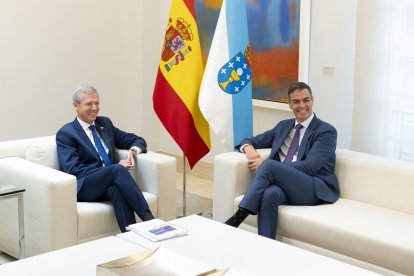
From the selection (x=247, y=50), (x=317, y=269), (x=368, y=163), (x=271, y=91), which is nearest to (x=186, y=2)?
(x=247, y=50)

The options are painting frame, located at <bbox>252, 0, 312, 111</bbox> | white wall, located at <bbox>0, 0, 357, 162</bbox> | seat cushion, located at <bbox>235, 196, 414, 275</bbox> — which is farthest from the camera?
painting frame, located at <bbox>252, 0, 312, 111</bbox>

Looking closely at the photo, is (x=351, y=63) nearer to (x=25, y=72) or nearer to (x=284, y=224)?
(x=284, y=224)

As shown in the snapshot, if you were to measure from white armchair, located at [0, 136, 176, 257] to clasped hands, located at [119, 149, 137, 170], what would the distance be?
2.1 inches

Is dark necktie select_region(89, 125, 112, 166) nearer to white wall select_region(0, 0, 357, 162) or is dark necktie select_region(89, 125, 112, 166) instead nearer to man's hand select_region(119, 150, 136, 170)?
man's hand select_region(119, 150, 136, 170)

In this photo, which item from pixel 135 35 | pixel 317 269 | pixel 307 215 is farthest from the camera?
pixel 135 35

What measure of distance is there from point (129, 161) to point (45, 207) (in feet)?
2.57

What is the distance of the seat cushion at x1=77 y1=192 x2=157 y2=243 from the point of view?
4238mm

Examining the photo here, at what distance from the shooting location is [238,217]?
4324 mm

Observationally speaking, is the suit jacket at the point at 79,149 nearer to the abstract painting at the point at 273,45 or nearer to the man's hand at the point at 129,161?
the man's hand at the point at 129,161

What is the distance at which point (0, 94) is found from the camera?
6.01 metres

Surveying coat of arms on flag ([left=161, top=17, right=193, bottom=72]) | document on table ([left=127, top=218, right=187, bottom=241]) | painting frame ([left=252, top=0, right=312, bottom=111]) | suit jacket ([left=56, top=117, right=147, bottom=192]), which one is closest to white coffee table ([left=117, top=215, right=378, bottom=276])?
document on table ([left=127, top=218, right=187, bottom=241])

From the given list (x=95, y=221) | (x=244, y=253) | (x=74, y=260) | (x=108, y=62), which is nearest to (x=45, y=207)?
(x=95, y=221)

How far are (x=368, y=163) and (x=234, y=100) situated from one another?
1174 millimetres

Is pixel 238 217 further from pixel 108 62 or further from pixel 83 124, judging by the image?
pixel 108 62
